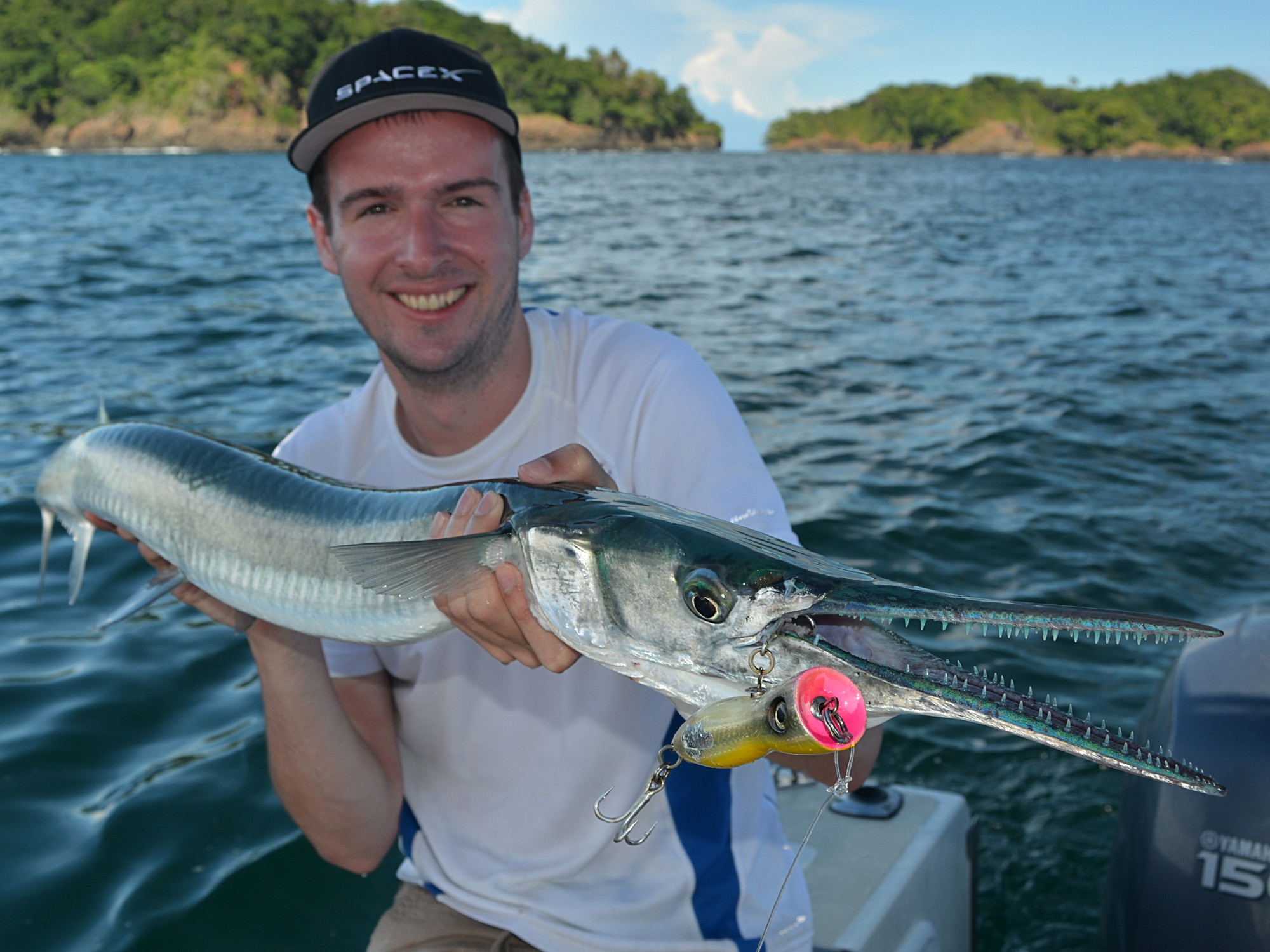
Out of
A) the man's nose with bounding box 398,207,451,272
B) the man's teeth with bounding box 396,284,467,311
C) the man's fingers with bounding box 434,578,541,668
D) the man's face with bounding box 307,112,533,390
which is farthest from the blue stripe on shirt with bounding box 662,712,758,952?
the man's nose with bounding box 398,207,451,272

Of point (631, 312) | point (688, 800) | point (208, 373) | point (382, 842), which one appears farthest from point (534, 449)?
point (631, 312)

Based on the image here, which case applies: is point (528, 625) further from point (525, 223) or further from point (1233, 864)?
point (1233, 864)

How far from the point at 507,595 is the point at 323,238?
5.57 ft

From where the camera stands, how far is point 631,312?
12.6 m

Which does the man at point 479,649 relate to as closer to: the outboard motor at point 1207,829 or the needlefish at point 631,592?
the needlefish at point 631,592

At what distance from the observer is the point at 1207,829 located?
8.37 ft

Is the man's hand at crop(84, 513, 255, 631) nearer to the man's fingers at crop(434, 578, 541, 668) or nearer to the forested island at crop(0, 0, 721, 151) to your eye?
the man's fingers at crop(434, 578, 541, 668)

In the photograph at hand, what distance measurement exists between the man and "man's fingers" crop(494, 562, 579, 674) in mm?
454

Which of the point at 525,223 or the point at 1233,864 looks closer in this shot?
the point at 1233,864

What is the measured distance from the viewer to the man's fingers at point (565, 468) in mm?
1880

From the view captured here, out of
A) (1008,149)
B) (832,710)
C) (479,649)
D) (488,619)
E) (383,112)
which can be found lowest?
(479,649)

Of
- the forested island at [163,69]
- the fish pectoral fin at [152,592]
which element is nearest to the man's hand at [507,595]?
the fish pectoral fin at [152,592]

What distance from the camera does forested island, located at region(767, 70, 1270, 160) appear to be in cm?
12538

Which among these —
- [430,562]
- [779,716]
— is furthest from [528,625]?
[779,716]
